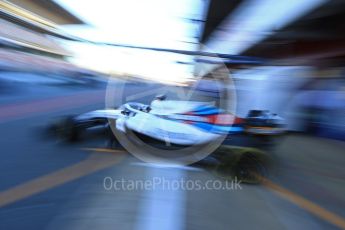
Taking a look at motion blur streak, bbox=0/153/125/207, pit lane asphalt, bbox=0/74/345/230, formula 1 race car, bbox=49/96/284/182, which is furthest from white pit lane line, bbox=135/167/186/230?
motion blur streak, bbox=0/153/125/207

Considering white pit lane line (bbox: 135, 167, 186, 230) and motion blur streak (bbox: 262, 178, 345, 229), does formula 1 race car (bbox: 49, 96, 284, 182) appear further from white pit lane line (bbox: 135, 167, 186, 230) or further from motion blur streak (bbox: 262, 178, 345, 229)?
white pit lane line (bbox: 135, 167, 186, 230)

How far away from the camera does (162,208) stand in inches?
130

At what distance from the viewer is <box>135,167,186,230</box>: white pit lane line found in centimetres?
287

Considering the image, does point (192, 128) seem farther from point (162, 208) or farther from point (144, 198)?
point (162, 208)

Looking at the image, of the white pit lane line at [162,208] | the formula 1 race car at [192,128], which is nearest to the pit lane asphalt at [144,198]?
the white pit lane line at [162,208]

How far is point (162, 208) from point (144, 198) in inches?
12.7

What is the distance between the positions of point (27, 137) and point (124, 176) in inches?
105

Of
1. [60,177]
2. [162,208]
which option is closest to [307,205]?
[162,208]

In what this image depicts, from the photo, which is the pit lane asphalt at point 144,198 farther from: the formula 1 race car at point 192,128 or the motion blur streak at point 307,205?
the formula 1 race car at point 192,128

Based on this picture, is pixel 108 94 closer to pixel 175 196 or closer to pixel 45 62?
pixel 175 196

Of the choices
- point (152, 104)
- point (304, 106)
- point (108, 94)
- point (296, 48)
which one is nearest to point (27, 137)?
point (108, 94)

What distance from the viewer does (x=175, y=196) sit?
369 cm

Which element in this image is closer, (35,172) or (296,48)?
(35,172)

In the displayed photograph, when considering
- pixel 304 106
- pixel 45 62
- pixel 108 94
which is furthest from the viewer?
pixel 45 62
